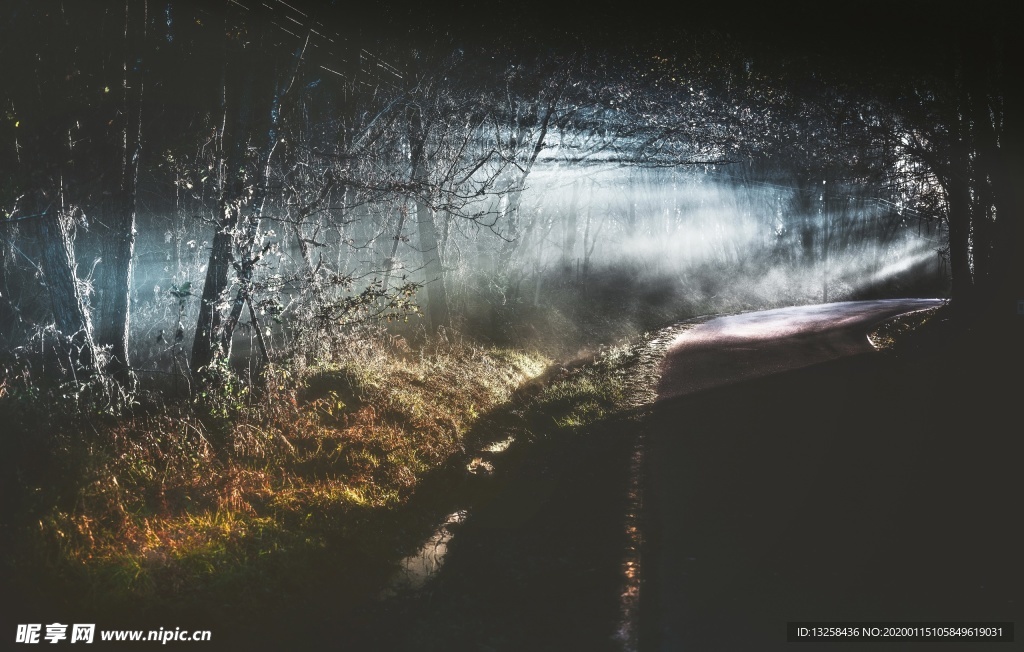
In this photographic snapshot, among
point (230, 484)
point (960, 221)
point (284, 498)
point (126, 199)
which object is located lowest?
point (284, 498)

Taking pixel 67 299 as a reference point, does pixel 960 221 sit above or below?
above

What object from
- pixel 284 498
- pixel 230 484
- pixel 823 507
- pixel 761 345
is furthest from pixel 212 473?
pixel 761 345

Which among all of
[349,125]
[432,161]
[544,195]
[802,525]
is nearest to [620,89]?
[432,161]

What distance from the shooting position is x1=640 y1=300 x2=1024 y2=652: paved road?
5.45 metres

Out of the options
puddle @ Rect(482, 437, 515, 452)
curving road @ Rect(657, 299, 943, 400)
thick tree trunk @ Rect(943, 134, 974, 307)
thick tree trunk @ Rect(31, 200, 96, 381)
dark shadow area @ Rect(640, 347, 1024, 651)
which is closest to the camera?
dark shadow area @ Rect(640, 347, 1024, 651)

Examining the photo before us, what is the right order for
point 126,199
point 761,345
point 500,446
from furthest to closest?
→ point 761,345, point 500,446, point 126,199

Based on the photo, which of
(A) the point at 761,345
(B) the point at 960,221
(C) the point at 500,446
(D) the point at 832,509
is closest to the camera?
(D) the point at 832,509

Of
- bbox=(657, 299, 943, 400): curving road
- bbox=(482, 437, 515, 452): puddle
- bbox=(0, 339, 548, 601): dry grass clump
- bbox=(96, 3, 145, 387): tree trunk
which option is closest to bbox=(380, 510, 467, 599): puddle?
bbox=(0, 339, 548, 601): dry grass clump

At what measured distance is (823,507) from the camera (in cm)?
734

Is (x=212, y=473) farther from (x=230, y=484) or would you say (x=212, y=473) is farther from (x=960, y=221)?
(x=960, y=221)

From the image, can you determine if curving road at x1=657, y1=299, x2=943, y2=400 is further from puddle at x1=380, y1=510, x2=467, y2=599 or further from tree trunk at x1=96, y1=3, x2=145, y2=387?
tree trunk at x1=96, y1=3, x2=145, y2=387

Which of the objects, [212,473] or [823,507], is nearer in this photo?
[823,507]

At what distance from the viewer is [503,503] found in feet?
26.6

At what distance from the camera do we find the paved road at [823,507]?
5.45 metres
